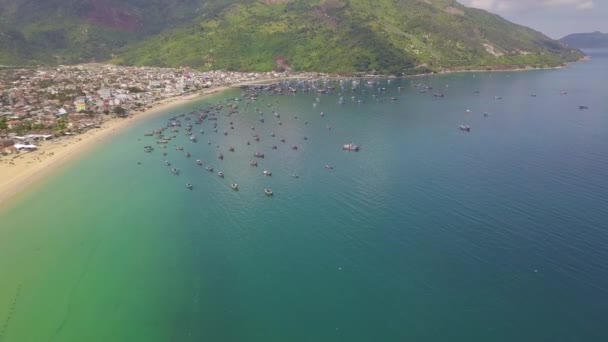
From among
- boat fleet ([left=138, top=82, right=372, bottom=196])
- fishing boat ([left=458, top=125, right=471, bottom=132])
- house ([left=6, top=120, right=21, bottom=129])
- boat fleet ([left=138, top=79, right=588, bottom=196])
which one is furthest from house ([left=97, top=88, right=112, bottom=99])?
fishing boat ([left=458, top=125, right=471, bottom=132])

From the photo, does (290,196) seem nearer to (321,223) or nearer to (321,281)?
(321,223)

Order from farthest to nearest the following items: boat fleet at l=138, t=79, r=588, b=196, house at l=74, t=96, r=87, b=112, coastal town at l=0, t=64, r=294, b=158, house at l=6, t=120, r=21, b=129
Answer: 1. house at l=74, t=96, r=87, b=112
2. house at l=6, t=120, r=21, b=129
3. coastal town at l=0, t=64, r=294, b=158
4. boat fleet at l=138, t=79, r=588, b=196

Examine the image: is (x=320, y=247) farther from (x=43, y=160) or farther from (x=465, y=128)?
(x=465, y=128)

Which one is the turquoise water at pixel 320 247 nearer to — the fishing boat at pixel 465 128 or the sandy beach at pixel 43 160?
the sandy beach at pixel 43 160

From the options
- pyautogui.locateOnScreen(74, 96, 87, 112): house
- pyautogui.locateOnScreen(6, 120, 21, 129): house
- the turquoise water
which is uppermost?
pyautogui.locateOnScreen(74, 96, 87, 112): house

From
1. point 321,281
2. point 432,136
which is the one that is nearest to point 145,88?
point 432,136

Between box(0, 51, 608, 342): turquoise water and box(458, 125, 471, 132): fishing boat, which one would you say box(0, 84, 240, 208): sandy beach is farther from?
box(458, 125, 471, 132): fishing boat

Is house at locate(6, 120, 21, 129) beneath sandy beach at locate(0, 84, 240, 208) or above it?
above
